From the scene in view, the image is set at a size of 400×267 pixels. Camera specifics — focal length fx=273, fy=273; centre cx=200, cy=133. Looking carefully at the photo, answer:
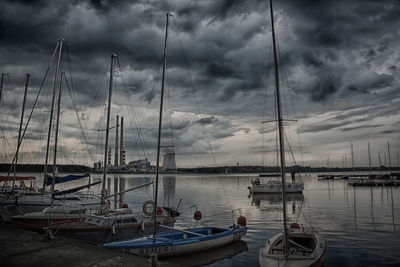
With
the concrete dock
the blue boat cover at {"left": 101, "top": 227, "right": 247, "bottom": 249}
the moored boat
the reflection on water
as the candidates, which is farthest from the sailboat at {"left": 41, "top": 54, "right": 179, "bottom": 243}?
the moored boat

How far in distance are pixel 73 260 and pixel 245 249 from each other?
1306cm

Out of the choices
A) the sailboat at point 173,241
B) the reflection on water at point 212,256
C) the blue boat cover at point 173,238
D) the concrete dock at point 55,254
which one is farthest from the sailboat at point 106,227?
the concrete dock at point 55,254

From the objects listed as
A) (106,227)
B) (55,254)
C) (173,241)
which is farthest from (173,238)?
(55,254)

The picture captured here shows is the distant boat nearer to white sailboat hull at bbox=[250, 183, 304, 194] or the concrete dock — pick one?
white sailboat hull at bbox=[250, 183, 304, 194]

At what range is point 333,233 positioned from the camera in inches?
967

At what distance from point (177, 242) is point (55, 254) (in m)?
7.03

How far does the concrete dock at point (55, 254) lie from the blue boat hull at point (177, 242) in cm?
253

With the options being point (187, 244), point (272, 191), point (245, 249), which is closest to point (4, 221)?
point (187, 244)

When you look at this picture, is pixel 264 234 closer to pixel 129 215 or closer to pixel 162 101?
pixel 129 215

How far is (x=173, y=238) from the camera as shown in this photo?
18000 millimetres

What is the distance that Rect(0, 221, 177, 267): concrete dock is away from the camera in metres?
10.6

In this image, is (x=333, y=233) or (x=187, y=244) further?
(x=333, y=233)

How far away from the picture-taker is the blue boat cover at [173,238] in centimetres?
1533

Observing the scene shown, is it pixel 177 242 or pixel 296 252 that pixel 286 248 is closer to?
pixel 296 252
